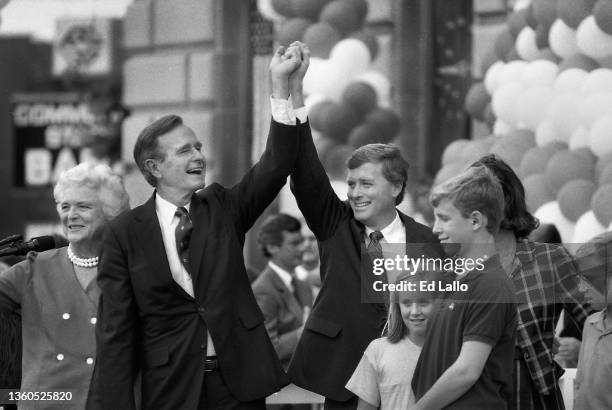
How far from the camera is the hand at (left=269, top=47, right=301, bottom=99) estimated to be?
4672 millimetres

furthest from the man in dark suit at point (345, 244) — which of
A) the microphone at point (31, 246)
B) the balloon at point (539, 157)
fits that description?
the balloon at point (539, 157)

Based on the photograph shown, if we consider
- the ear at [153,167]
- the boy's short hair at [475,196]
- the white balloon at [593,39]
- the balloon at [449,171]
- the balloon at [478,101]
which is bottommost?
the balloon at [449,171]

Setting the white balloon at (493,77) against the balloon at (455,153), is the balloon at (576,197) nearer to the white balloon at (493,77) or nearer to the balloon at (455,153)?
the balloon at (455,153)

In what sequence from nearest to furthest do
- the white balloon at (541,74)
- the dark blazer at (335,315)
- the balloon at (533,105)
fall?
the dark blazer at (335,315) → the balloon at (533,105) → the white balloon at (541,74)

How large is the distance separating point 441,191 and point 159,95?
8241 millimetres

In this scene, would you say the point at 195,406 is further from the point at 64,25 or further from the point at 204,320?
the point at 64,25

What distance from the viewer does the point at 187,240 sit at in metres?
4.63

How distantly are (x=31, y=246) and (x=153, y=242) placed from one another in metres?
0.60

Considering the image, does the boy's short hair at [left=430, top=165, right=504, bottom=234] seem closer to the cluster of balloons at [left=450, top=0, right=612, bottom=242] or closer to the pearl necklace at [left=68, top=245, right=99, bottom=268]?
the pearl necklace at [left=68, top=245, right=99, bottom=268]

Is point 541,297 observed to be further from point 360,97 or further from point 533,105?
point 360,97

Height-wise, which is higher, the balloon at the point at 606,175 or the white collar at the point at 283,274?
the balloon at the point at 606,175

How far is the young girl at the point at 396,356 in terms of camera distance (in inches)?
175

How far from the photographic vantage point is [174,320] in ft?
15.0

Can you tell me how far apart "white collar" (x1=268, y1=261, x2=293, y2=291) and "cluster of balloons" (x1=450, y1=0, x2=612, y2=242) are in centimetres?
122
